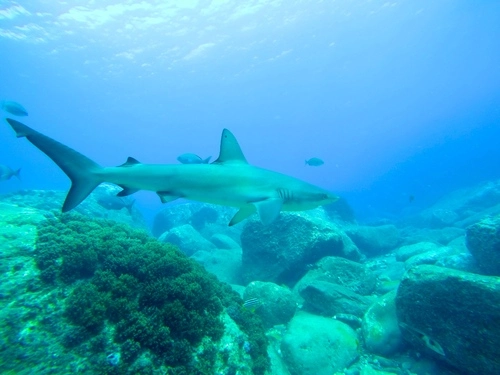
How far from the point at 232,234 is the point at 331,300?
13847 mm

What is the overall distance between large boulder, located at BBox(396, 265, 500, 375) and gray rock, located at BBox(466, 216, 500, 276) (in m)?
4.10

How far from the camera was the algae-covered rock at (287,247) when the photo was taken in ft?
34.9

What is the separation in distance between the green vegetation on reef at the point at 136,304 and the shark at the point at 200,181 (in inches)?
51.9

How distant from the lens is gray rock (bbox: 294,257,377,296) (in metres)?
9.30

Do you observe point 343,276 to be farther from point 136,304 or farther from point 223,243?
point 223,243

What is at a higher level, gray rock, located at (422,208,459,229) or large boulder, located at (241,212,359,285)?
large boulder, located at (241,212,359,285)

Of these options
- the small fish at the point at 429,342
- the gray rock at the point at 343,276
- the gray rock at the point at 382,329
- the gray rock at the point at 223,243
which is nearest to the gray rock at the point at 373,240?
the gray rock at the point at 343,276

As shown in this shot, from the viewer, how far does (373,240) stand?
16266 millimetres

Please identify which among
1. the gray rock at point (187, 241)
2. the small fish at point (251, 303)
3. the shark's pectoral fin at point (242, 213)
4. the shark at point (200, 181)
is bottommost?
the small fish at point (251, 303)

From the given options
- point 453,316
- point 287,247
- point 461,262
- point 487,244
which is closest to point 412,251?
point 461,262

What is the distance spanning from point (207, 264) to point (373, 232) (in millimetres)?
11161

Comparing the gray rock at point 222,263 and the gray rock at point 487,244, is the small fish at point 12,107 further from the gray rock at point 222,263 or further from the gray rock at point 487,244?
the gray rock at point 487,244

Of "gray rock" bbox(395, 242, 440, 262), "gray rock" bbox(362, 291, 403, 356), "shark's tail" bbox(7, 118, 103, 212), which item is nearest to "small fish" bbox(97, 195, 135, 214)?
"shark's tail" bbox(7, 118, 103, 212)

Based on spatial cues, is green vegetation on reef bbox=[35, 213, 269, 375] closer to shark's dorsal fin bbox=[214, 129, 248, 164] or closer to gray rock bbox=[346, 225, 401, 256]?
shark's dorsal fin bbox=[214, 129, 248, 164]
